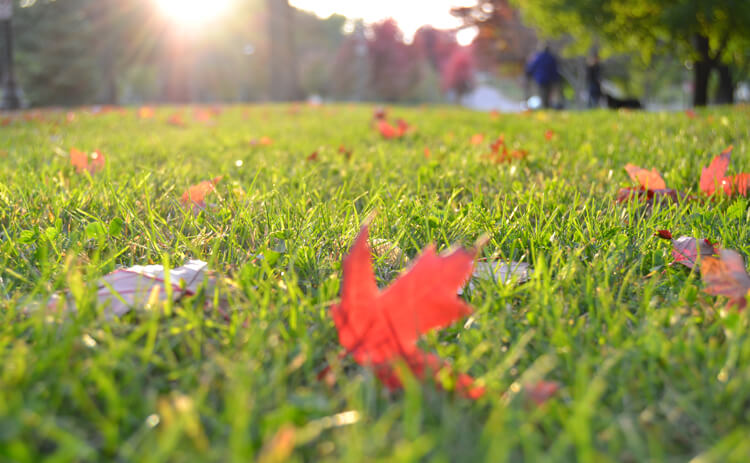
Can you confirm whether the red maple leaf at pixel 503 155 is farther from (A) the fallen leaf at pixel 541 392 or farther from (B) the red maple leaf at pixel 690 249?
(A) the fallen leaf at pixel 541 392

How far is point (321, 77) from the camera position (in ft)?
198

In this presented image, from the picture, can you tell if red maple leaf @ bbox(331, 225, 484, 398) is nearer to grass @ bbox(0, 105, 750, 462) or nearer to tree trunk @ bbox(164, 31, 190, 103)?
grass @ bbox(0, 105, 750, 462)

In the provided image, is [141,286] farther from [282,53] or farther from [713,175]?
[282,53]

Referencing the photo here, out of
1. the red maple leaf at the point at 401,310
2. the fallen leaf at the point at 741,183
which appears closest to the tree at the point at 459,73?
the fallen leaf at the point at 741,183

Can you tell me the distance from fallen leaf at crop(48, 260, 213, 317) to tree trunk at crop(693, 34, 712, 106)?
12086 mm

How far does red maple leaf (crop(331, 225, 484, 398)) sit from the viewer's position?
754 millimetres

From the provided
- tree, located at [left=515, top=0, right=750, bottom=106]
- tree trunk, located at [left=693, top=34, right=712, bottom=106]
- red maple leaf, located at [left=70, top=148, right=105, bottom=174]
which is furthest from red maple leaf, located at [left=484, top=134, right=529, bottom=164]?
tree trunk, located at [left=693, top=34, right=712, bottom=106]

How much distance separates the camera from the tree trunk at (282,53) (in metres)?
17.8

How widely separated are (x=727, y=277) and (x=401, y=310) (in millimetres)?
669

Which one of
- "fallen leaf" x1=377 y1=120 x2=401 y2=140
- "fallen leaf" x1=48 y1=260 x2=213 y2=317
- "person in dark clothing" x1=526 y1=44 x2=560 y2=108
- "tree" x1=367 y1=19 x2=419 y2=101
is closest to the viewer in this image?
"fallen leaf" x1=48 y1=260 x2=213 y2=317

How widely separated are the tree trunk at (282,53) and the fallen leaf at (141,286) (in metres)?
18.2

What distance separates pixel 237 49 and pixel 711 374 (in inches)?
2214

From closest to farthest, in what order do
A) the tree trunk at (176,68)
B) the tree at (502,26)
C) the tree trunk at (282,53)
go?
the tree trunk at (282,53) → the tree at (502,26) → the tree trunk at (176,68)

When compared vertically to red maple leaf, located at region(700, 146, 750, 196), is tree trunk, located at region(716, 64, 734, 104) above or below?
below
